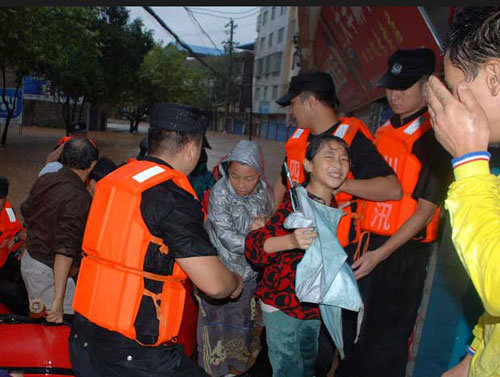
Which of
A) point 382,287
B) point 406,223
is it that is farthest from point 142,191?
point 382,287

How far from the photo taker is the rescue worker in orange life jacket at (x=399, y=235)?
8.76ft

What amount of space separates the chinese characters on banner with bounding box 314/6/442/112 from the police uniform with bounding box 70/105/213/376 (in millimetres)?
2964

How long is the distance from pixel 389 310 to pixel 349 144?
114 cm

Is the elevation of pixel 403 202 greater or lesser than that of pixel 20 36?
lesser

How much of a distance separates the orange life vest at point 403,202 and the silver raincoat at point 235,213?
2.72 ft

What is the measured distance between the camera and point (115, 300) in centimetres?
186

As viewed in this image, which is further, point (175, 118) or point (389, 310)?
point (389, 310)

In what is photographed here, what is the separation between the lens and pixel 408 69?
281cm

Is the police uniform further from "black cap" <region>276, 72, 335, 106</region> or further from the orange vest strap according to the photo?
"black cap" <region>276, 72, 335, 106</region>

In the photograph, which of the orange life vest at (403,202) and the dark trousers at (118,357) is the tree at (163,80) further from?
the dark trousers at (118,357)

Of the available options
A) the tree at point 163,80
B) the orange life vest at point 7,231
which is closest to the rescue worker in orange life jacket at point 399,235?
the orange life vest at point 7,231

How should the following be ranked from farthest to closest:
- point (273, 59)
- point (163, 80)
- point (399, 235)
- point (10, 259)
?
point (273, 59), point (163, 80), point (10, 259), point (399, 235)

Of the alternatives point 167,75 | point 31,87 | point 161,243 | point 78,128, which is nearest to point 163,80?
point 167,75

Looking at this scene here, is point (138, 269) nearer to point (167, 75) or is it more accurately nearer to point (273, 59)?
point (167, 75)
